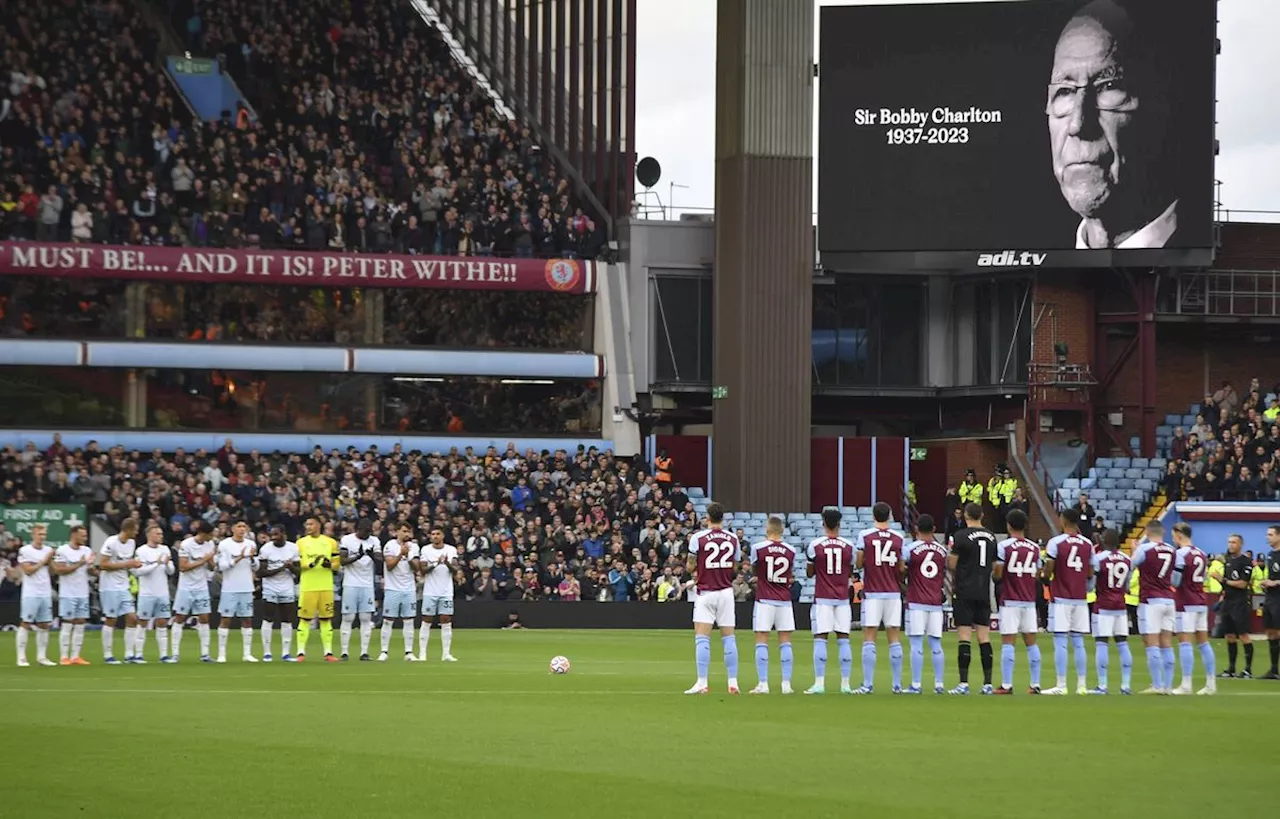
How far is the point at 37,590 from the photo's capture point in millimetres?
31078

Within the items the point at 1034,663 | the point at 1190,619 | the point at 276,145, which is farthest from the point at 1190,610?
the point at 276,145

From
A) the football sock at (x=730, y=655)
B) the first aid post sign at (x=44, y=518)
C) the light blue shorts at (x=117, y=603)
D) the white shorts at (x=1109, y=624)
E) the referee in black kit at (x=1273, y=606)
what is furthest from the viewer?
the first aid post sign at (x=44, y=518)

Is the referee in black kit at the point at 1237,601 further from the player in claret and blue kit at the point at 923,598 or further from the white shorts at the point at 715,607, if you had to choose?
the white shorts at the point at 715,607

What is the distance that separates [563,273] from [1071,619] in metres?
33.7

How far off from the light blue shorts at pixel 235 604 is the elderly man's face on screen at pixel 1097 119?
107 ft

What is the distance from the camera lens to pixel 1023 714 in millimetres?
21734

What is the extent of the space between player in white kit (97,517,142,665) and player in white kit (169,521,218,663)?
724mm

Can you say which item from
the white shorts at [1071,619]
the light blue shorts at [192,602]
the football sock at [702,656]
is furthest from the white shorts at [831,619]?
the light blue shorts at [192,602]

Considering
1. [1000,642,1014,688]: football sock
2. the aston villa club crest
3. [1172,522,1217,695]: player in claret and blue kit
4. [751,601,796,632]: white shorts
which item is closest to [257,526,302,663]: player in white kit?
[751,601,796,632]: white shorts

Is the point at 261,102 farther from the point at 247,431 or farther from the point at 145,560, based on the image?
the point at 145,560

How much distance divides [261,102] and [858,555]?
36.6 m

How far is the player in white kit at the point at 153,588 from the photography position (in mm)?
31812

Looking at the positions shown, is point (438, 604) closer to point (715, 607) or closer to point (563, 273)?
point (715, 607)

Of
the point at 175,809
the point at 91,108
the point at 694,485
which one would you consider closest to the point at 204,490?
the point at 91,108
